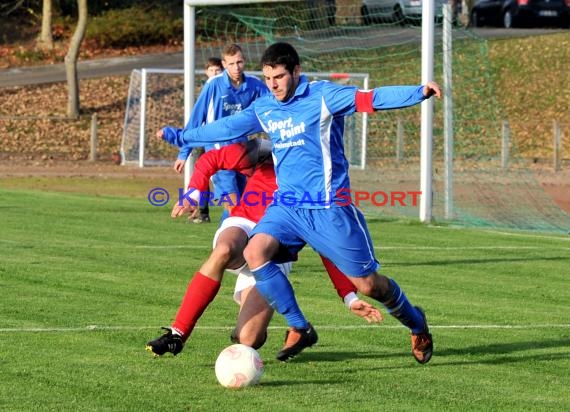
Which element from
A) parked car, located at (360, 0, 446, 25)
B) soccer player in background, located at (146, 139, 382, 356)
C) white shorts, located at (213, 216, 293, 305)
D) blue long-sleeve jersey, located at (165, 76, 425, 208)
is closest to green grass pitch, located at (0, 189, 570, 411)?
soccer player in background, located at (146, 139, 382, 356)

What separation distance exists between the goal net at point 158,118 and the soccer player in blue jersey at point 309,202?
1649cm

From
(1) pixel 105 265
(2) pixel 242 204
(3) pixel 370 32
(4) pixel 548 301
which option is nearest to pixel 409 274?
(4) pixel 548 301

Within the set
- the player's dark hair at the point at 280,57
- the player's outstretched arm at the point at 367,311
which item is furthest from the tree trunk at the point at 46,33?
the player's outstretched arm at the point at 367,311

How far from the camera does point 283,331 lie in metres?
9.15

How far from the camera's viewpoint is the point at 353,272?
7.65 metres

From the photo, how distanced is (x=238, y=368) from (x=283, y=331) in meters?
2.05

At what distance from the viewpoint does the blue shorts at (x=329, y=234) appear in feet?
25.0

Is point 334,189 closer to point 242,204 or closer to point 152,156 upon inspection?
point 242,204

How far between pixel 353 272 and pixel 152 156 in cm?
2356

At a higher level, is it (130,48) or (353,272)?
(130,48)

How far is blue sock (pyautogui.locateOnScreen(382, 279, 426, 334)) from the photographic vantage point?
7.77 metres

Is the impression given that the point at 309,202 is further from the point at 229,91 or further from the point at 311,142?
the point at 229,91

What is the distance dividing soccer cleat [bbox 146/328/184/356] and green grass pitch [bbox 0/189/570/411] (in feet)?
0.34

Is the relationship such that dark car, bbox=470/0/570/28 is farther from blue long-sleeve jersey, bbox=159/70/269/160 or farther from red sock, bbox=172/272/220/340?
red sock, bbox=172/272/220/340
